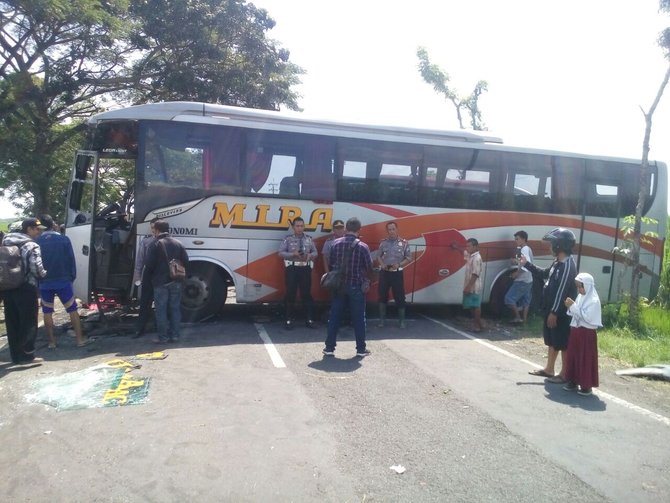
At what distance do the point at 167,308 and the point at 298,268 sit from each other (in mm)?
2126

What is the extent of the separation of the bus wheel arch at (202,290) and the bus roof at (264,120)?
2381 mm

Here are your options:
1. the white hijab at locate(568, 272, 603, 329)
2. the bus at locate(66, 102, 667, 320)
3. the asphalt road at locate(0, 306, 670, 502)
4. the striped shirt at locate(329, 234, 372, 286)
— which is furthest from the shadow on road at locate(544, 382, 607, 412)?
the bus at locate(66, 102, 667, 320)

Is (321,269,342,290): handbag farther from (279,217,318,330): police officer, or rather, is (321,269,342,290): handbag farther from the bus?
the bus

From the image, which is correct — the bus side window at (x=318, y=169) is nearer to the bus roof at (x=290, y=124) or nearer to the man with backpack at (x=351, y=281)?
the bus roof at (x=290, y=124)

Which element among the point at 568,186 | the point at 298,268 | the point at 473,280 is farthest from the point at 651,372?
the point at 298,268

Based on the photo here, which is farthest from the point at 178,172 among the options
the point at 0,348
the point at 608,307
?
the point at 608,307

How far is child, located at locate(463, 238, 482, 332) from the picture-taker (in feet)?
29.1

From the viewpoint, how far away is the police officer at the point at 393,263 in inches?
341

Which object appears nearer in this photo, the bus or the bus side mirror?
the bus

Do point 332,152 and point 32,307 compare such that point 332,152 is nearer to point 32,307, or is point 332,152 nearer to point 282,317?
point 282,317

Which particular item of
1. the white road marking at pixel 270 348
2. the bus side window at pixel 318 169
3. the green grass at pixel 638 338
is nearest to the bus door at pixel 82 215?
the white road marking at pixel 270 348

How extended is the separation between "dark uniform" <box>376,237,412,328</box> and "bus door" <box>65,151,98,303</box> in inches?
183

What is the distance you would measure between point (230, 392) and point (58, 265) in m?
3.35

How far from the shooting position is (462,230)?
31.7 feet
